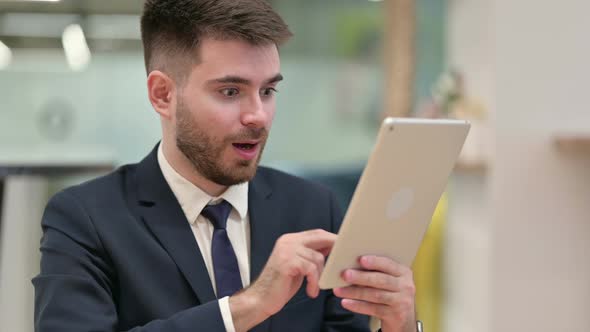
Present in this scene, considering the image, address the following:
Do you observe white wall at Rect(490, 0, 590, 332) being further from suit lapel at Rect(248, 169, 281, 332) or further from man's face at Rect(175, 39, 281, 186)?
man's face at Rect(175, 39, 281, 186)

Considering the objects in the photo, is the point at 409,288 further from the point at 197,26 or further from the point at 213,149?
the point at 197,26

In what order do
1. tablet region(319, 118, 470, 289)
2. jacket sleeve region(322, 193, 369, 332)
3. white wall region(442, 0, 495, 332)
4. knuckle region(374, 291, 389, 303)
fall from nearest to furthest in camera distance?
tablet region(319, 118, 470, 289), knuckle region(374, 291, 389, 303), jacket sleeve region(322, 193, 369, 332), white wall region(442, 0, 495, 332)

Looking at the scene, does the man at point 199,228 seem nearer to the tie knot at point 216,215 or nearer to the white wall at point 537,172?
the tie knot at point 216,215

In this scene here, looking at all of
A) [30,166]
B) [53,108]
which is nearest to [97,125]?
[53,108]

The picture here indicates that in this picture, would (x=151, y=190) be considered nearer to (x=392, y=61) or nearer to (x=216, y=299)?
(x=216, y=299)

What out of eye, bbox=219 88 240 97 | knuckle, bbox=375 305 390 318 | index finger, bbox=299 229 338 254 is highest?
eye, bbox=219 88 240 97

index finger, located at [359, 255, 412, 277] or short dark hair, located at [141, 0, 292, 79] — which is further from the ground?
short dark hair, located at [141, 0, 292, 79]

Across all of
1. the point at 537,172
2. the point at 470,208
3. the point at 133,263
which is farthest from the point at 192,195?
the point at 470,208

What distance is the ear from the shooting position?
1296 millimetres

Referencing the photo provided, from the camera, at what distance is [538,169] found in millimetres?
2621

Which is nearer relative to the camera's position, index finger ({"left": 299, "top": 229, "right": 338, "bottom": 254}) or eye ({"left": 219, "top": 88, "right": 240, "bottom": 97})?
index finger ({"left": 299, "top": 229, "right": 338, "bottom": 254})

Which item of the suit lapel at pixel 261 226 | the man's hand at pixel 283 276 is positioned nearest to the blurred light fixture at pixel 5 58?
the suit lapel at pixel 261 226

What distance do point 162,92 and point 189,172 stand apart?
0.14 meters

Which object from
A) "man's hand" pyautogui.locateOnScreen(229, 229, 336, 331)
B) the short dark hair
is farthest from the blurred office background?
"man's hand" pyautogui.locateOnScreen(229, 229, 336, 331)
